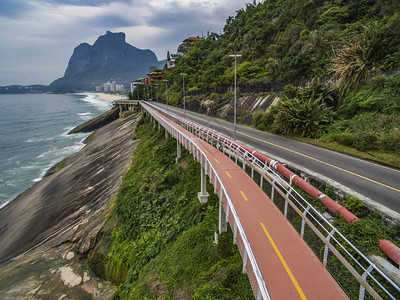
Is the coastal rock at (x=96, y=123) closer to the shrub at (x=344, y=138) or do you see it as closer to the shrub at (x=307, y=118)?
the shrub at (x=307, y=118)

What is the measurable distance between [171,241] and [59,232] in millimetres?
12727

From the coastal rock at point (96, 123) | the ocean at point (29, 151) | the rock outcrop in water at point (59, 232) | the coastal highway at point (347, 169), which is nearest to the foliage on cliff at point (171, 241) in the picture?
the rock outcrop in water at point (59, 232)

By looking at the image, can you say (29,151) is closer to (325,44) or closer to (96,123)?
(96,123)

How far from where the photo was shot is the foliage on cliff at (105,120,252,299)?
8.26 metres

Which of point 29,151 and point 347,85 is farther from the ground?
point 347,85

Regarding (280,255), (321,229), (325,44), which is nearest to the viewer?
(280,255)

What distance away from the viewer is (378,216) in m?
7.32

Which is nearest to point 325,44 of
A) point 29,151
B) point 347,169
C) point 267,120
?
point 267,120

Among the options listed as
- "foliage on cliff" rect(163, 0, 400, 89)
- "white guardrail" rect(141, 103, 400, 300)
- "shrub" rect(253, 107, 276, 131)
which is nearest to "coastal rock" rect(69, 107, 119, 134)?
"foliage on cliff" rect(163, 0, 400, 89)

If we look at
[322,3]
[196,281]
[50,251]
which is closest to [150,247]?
[196,281]

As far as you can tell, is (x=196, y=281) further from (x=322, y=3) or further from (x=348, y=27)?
(x=322, y=3)

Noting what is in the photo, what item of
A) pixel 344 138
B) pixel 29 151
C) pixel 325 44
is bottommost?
pixel 29 151

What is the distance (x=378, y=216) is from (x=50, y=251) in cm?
2091

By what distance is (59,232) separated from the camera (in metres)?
19.0
